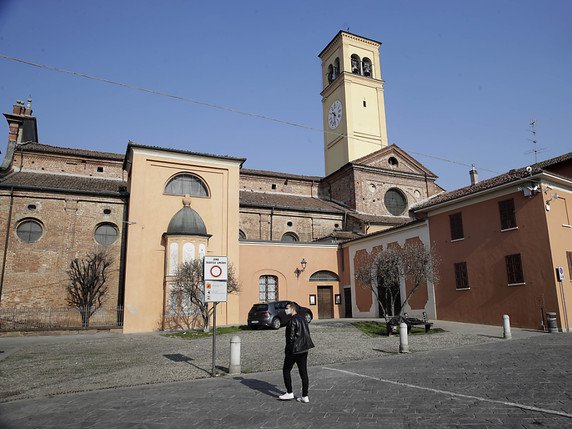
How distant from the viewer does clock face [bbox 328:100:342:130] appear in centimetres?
3853

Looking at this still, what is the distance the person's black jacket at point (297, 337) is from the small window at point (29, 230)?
21.7m

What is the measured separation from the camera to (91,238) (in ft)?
80.4

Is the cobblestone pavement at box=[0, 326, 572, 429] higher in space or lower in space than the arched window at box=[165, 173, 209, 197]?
lower

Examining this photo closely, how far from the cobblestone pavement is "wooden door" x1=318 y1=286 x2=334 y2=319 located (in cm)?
1856

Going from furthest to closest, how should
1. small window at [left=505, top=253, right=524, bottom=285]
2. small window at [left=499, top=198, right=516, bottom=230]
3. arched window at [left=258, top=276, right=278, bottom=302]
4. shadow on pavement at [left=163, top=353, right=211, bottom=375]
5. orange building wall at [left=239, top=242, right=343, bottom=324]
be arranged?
arched window at [left=258, top=276, right=278, bottom=302] < orange building wall at [left=239, top=242, right=343, bottom=324] < small window at [left=499, top=198, right=516, bottom=230] < small window at [left=505, top=253, right=524, bottom=285] < shadow on pavement at [left=163, top=353, right=211, bottom=375]

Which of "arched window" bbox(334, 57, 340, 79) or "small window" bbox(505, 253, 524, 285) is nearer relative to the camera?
"small window" bbox(505, 253, 524, 285)

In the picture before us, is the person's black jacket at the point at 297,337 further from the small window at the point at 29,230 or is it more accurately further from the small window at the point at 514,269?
the small window at the point at 29,230

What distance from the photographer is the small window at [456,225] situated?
20.0 metres

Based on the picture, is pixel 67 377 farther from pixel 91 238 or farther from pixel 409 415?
pixel 91 238

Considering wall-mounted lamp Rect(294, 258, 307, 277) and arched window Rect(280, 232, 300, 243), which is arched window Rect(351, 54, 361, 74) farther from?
wall-mounted lamp Rect(294, 258, 307, 277)

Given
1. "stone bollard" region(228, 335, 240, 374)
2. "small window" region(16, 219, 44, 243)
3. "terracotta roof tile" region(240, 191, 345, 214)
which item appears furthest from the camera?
"terracotta roof tile" region(240, 191, 345, 214)

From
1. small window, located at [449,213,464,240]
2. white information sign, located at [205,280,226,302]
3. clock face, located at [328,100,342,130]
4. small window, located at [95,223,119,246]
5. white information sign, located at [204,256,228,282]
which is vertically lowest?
white information sign, located at [205,280,226,302]

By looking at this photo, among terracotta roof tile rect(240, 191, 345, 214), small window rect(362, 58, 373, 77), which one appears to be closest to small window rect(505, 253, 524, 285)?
terracotta roof tile rect(240, 191, 345, 214)

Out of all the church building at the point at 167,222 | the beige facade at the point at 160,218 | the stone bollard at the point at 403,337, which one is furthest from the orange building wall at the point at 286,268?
the stone bollard at the point at 403,337
